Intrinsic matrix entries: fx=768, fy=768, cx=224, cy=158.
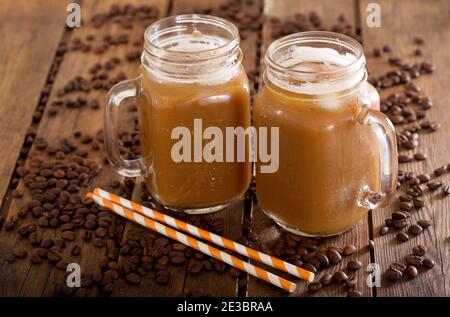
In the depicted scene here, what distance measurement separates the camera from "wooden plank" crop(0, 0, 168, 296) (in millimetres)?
1723

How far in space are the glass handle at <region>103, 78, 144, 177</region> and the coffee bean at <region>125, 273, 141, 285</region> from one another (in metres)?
0.32

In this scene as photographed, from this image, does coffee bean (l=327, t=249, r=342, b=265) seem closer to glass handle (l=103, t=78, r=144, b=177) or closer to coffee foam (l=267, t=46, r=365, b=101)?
coffee foam (l=267, t=46, r=365, b=101)

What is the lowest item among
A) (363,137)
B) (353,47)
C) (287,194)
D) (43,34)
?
(43,34)

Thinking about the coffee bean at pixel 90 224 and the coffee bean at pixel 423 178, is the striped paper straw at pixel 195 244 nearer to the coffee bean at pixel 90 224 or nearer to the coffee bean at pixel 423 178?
the coffee bean at pixel 90 224

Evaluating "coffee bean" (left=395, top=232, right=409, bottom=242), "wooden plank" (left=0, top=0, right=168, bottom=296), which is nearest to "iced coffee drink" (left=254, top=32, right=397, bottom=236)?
"coffee bean" (left=395, top=232, right=409, bottom=242)

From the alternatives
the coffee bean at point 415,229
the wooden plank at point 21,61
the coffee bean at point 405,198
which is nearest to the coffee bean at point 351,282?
the coffee bean at point 415,229

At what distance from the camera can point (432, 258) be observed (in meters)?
1.75

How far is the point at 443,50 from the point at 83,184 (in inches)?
52.1

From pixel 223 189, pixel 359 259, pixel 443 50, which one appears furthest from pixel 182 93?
pixel 443 50

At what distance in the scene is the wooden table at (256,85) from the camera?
1.70 m

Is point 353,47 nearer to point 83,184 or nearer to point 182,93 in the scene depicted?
point 182,93

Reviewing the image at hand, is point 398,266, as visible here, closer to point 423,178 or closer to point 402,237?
point 402,237

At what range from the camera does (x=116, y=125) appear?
1.92 metres

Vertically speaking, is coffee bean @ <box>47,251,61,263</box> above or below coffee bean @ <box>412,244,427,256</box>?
above
